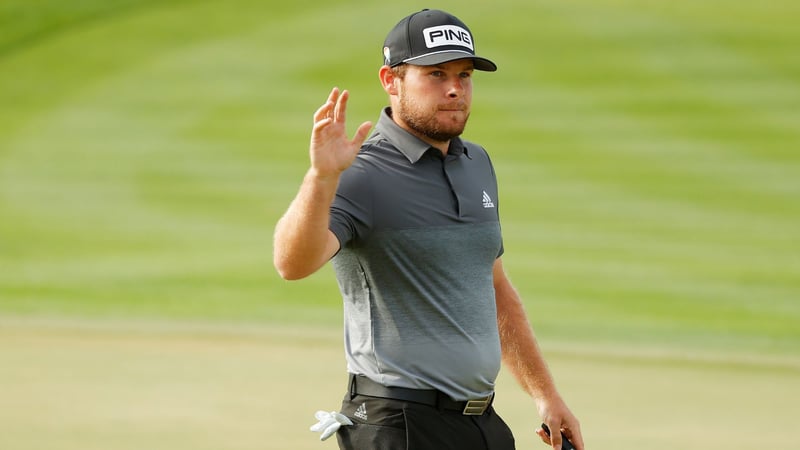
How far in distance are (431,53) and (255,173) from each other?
550 inches

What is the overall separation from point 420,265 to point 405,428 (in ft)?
1.60

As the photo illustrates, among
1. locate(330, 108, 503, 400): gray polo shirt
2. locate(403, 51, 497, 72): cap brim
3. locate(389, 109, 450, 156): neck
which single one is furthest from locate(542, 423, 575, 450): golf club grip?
locate(403, 51, 497, 72): cap brim

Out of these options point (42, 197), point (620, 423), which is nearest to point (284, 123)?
point (42, 197)

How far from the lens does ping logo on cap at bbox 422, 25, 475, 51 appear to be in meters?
4.32

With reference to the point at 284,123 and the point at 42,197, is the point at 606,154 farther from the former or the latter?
the point at 42,197

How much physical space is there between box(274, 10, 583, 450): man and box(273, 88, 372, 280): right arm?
0.19m

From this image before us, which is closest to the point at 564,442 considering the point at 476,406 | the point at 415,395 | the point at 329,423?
the point at 476,406

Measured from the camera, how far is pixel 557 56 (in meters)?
22.0

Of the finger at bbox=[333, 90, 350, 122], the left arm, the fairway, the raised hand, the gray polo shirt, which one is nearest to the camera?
the raised hand

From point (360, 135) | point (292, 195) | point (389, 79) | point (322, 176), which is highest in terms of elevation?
point (292, 195)

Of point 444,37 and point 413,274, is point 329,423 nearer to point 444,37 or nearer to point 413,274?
point 413,274

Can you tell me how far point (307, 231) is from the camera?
12.4 feet

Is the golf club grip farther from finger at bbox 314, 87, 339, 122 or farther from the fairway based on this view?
the fairway

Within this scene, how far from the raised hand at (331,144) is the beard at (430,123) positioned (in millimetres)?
491
